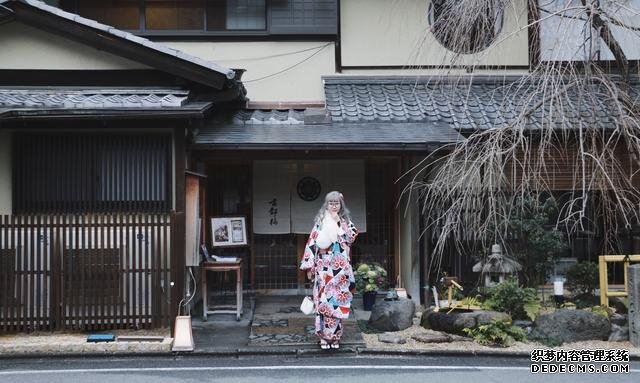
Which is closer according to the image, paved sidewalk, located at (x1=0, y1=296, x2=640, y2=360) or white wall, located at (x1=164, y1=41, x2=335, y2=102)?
paved sidewalk, located at (x1=0, y1=296, x2=640, y2=360)

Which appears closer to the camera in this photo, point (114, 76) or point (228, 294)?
point (114, 76)

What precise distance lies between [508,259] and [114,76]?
7.37 metres

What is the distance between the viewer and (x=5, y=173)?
9219mm

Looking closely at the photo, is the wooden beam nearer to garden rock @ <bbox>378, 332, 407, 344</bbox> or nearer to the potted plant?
the potted plant

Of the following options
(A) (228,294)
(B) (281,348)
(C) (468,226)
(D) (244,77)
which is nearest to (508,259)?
(C) (468,226)

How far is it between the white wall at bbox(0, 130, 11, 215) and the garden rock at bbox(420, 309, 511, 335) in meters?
6.92

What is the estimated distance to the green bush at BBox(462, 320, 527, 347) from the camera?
8219 millimetres

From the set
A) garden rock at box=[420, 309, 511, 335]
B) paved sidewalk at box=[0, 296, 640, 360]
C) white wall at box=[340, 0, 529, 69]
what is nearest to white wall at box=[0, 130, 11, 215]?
paved sidewalk at box=[0, 296, 640, 360]

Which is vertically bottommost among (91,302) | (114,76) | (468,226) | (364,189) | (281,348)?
(281,348)

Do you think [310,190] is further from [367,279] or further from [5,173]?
[5,173]

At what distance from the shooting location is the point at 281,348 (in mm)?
8016

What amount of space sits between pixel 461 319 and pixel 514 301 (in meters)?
0.95

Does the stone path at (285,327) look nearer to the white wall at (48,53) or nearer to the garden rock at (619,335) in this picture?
the garden rock at (619,335)

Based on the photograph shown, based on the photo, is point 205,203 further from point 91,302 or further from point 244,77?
point 91,302
